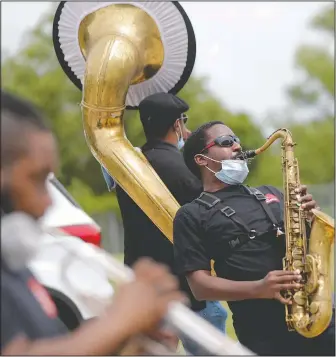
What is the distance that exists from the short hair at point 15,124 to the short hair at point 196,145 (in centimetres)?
223

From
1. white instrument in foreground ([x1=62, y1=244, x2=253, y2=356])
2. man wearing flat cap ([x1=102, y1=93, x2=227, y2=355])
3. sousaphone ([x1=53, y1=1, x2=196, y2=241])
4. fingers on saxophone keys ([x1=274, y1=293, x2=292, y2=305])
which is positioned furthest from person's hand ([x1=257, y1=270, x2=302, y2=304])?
white instrument in foreground ([x1=62, y1=244, x2=253, y2=356])

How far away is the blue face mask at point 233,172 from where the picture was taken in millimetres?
3902

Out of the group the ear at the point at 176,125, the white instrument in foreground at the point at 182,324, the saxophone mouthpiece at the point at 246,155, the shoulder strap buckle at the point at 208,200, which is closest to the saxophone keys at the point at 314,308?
the shoulder strap buckle at the point at 208,200

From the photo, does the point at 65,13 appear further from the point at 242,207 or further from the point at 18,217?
the point at 18,217

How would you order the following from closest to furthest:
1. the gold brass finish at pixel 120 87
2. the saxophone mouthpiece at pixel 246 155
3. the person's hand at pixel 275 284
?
the person's hand at pixel 275 284
the saxophone mouthpiece at pixel 246 155
the gold brass finish at pixel 120 87

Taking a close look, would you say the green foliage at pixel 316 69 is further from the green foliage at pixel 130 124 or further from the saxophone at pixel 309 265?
the saxophone at pixel 309 265

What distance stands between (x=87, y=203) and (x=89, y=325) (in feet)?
97.4

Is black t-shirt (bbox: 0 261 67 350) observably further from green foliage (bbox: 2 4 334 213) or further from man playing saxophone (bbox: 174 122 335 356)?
green foliage (bbox: 2 4 334 213)

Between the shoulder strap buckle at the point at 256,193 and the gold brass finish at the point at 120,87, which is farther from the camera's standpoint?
the gold brass finish at the point at 120,87

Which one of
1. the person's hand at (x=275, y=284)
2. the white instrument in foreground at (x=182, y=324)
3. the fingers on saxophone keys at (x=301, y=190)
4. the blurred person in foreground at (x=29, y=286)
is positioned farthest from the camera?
the fingers on saxophone keys at (x=301, y=190)

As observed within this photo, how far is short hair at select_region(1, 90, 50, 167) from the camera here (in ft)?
5.81

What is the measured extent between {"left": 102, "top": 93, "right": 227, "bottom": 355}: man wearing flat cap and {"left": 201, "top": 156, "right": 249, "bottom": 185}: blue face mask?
0.58 meters

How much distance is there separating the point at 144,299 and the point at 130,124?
77.7 ft

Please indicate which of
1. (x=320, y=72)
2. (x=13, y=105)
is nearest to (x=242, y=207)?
(x=13, y=105)
